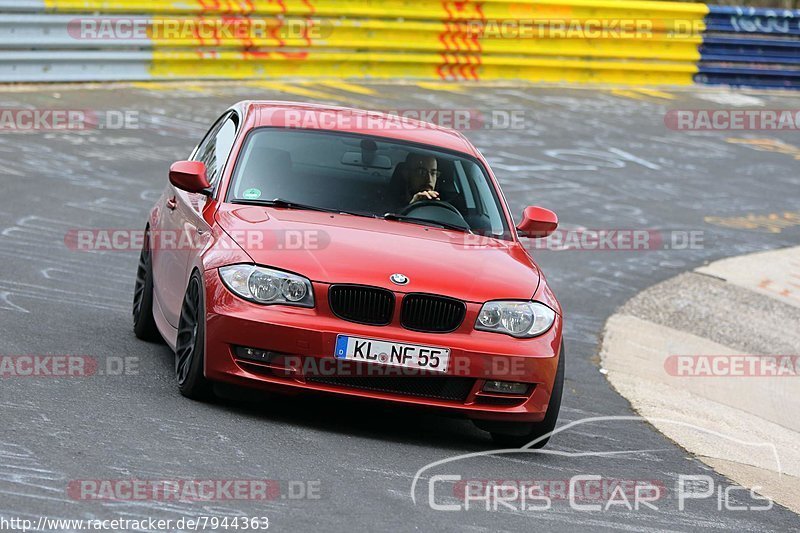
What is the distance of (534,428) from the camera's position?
7539 millimetres

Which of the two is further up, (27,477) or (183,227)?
(183,227)

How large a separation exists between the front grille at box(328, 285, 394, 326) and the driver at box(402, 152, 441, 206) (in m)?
1.35

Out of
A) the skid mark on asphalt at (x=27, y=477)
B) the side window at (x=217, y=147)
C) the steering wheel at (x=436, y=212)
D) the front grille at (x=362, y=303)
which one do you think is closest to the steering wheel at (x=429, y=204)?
the steering wheel at (x=436, y=212)

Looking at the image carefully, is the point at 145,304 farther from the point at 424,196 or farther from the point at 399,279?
the point at 399,279

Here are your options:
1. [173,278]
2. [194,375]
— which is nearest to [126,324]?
[173,278]

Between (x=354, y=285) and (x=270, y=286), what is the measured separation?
40 cm

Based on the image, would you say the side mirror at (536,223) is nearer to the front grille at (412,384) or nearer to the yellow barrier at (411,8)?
the front grille at (412,384)

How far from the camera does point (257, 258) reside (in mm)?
7184

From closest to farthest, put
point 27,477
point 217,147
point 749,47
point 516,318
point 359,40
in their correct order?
1. point 27,477
2. point 516,318
3. point 217,147
4. point 359,40
5. point 749,47

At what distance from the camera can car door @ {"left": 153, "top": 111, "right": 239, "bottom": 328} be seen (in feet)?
26.1

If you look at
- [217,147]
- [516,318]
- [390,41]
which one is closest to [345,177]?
[217,147]

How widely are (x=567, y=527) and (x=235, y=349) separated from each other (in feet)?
6.24

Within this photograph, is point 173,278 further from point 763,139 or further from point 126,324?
point 763,139

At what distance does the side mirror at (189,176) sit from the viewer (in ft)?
26.4
